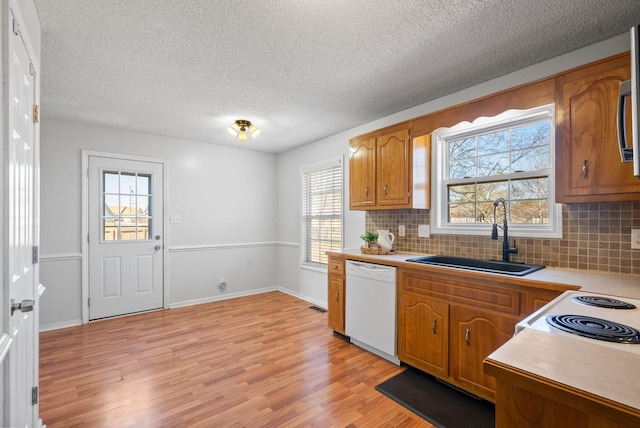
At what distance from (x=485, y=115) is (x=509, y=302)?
136 centimetres

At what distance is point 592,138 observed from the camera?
174 cm

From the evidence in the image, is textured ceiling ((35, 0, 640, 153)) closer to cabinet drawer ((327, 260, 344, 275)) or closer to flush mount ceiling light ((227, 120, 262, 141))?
flush mount ceiling light ((227, 120, 262, 141))

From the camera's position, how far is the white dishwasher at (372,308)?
2.61 meters

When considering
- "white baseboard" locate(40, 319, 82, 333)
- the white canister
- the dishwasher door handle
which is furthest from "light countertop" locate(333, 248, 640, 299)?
"white baseboard" locate(40, 319, 82, 333)

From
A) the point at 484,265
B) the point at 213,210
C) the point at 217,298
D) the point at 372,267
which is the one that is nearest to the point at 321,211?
the point at 213,210

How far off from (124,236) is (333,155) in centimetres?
298

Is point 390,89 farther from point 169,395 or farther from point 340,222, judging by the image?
point 169,395

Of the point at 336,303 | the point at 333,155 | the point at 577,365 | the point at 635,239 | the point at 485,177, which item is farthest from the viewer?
the point at 333,155

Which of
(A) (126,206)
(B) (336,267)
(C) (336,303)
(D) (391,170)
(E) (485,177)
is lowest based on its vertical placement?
(C) (336,303)

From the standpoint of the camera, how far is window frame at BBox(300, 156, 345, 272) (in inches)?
160

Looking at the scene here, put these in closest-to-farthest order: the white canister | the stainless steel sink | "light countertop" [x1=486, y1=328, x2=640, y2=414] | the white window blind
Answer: "light countertop" [x1=486, y1=328, x2=640, y2=414] → the stainless steel sink → the white canister → the white window blind

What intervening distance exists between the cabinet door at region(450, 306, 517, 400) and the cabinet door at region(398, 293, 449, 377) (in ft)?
0.22

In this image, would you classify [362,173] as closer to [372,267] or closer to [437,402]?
[372,267]

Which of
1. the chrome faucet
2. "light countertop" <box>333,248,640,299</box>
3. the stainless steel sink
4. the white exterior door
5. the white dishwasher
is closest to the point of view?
the white exterior door
